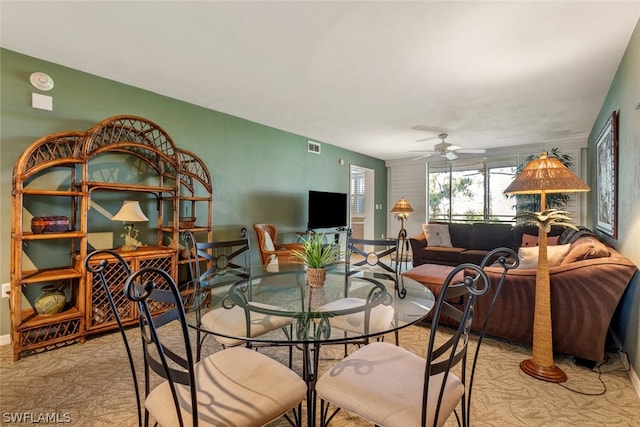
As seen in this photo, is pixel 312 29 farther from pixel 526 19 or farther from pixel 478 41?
pixel 526 19

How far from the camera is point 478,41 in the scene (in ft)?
7.91

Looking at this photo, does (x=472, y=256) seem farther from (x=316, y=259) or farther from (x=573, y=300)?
(x=316, y=259)

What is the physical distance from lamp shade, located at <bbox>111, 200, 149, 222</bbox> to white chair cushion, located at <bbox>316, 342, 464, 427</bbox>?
8.20 feet

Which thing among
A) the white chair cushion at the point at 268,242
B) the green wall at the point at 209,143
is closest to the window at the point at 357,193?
the green wall at the point at 209,143

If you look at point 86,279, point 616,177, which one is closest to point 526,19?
point 616,177

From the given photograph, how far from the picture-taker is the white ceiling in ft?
6.81

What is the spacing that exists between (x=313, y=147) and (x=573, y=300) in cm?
446

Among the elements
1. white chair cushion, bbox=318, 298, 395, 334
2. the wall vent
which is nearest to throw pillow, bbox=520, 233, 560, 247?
white chair cushion, bbox=318, 298, 395, 334

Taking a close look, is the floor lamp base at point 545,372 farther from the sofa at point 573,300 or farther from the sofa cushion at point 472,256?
the sofa cushion at point 472,256

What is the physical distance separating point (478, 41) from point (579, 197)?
5.06 meters
